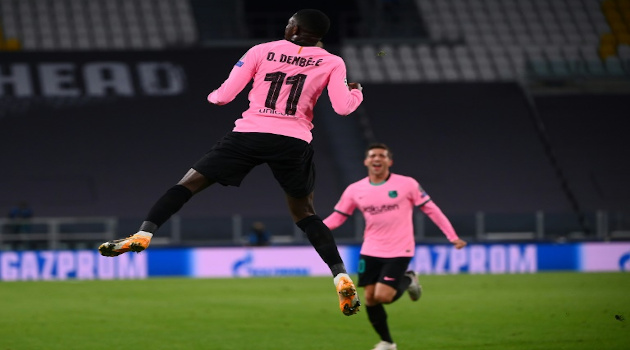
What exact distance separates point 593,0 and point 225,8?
12.3 m

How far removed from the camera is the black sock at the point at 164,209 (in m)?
7.08

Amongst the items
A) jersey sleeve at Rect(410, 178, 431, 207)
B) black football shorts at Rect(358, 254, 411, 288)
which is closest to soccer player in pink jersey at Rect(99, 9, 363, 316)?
black football shorts at Rect(358, 254, 411, 288)

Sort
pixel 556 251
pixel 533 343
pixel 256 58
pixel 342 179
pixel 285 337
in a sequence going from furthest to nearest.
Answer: pixel 342 179 → pixel 556 251 → pixel 285 337 → pixel 533 343 → pixel 256 58

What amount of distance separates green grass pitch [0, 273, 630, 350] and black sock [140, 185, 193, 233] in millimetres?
3707

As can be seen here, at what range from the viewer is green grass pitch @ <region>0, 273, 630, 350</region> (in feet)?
36.3

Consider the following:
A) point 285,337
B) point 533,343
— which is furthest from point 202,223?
point 533,343

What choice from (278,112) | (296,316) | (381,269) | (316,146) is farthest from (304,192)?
(316,146)

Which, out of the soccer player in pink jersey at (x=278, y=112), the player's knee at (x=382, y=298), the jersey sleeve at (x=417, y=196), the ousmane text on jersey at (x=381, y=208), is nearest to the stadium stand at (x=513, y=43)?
the jersey sleeve at (x=417, y=196)

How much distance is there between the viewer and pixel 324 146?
100 ft

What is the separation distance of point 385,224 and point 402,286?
0.64 metres

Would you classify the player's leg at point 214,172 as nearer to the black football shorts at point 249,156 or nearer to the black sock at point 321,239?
the black football shorts at point 249,156

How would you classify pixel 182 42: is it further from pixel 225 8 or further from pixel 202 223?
pixel 202 223

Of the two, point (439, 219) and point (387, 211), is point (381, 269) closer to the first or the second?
point (387, 211)

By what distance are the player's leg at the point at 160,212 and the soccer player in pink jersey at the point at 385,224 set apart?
362 centimetres
